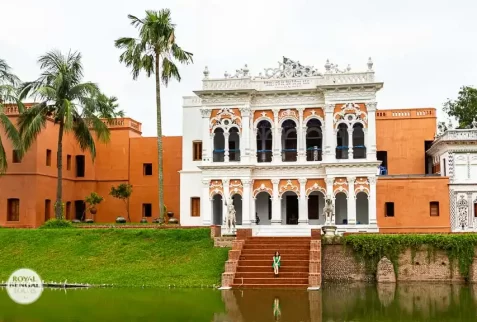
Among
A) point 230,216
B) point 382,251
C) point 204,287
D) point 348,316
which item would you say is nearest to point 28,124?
point 230,216

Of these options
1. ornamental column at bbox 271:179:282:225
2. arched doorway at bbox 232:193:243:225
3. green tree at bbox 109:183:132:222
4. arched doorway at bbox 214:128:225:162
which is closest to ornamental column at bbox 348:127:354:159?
ornamental column at bbox 271:179:282:225

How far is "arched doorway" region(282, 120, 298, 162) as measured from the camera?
111 feet

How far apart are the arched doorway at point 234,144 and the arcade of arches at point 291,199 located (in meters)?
1.57

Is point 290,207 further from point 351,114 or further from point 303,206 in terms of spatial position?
point 351,114

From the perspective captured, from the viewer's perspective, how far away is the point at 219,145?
35.4 m

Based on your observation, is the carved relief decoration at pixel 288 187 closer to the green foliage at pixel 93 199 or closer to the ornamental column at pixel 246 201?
the ornamental column at pixel 246 201

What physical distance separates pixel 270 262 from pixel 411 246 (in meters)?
5.33

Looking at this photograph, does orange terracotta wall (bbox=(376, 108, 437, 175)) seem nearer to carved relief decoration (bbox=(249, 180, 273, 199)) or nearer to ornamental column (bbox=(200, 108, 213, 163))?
carved relief decoration (bbox=(249, 180, 273, 199))

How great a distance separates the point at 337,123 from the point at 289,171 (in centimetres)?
334

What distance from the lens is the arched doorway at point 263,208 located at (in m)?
34.6

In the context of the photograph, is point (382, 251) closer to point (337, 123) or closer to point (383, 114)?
point (337, 123)

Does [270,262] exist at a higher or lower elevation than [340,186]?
lower

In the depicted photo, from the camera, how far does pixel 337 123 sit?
106 feet

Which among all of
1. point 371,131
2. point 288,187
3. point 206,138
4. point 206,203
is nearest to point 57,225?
point 206,203
